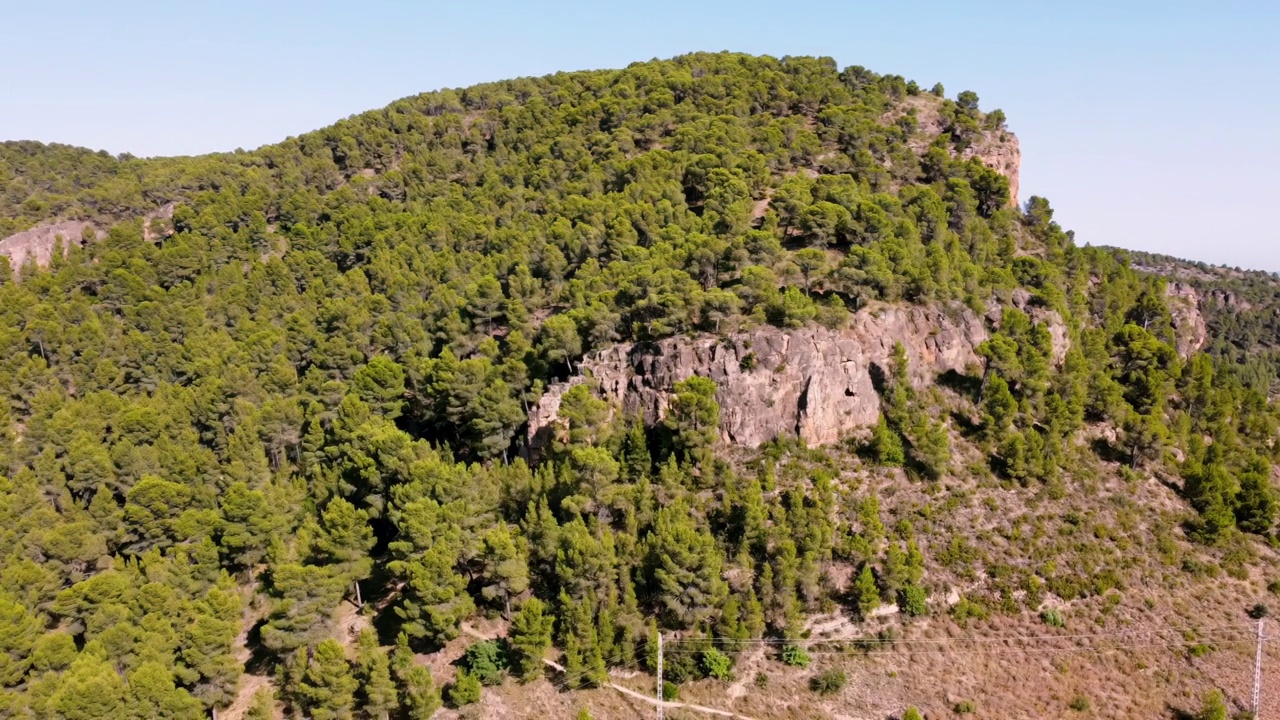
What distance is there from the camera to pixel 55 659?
38.3 m

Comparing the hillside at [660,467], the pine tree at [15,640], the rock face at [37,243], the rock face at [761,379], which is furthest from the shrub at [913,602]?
the rock face at [37,243]

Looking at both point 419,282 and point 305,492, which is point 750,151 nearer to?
point 419,282

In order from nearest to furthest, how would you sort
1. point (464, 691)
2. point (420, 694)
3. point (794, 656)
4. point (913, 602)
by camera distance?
point (420, 694)
point (464, 691)
point (794, 656)
point (913, 602)

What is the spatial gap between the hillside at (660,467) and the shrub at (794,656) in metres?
0.29

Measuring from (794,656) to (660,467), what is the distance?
14.8 meters

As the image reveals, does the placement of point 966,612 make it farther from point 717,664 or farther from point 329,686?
point 329,686

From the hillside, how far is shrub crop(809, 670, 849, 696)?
1.32 feet

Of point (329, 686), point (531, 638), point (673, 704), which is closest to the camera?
point (329, 686)

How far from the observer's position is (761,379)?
52031 millimetres

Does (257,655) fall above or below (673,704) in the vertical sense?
below

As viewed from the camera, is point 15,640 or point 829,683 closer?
point 15,640

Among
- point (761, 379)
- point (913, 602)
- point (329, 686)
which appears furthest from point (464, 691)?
point (761, 379)

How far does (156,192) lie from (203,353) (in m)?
58.1

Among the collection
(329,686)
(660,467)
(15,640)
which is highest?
(660,467)
